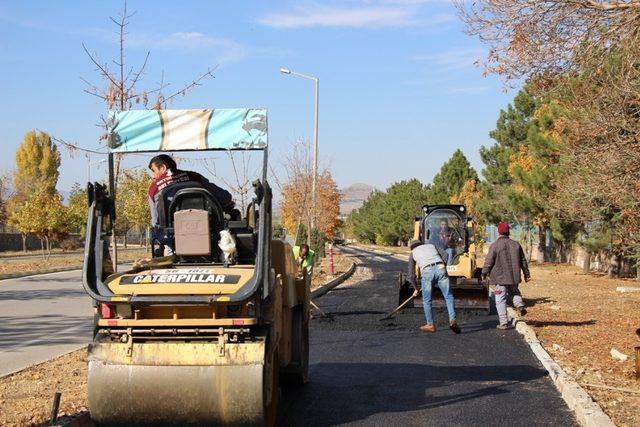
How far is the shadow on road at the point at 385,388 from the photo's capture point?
23.5 feet

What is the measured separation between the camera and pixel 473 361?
10078 millimetres

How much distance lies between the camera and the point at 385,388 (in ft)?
27.0

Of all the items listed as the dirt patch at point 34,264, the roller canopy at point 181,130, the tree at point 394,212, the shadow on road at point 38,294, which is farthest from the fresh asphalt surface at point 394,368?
the tree at point 394,212

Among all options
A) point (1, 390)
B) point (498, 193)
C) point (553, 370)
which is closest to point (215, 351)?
point (1, 390)

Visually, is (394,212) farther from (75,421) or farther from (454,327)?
(75,421)

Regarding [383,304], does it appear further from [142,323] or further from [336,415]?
[142,323]

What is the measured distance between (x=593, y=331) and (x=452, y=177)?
145 ft

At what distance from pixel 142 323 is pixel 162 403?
0.59m

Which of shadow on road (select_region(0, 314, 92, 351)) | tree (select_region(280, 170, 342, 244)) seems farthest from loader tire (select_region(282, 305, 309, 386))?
tree (select_region(280, 170, 342, 244))

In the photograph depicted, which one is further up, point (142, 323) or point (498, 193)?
point (498, 193)

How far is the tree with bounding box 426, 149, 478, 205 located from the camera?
184ft

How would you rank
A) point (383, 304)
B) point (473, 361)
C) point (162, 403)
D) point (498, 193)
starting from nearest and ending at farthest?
point (162, 403) < point (473, 361) < point (383, 304) < point (498, 193)

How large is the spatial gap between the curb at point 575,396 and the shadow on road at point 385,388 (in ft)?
0.86

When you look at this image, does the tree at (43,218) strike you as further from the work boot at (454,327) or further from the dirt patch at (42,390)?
the work boot at (454,327)
